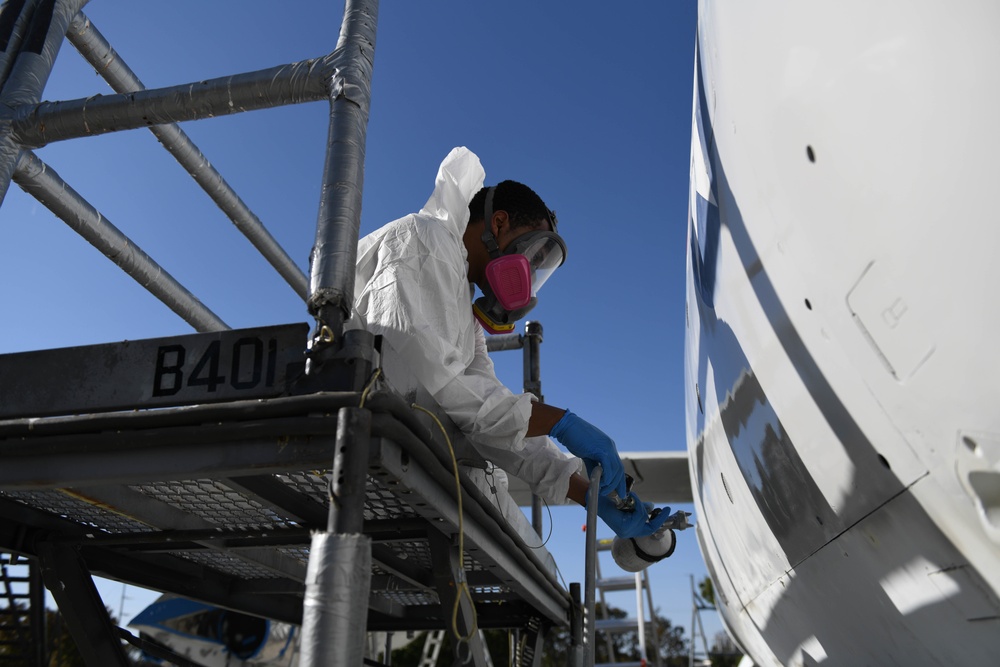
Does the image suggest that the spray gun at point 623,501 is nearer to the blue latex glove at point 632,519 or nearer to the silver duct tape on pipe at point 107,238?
the blue latex glove at point 632,519

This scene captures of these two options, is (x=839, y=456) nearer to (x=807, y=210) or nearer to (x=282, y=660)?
(x=807, y=210)

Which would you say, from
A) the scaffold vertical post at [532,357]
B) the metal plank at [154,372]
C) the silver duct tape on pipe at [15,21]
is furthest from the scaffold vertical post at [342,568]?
the scaffold vertical post at [532,357]

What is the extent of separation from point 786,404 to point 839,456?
21 centimetres

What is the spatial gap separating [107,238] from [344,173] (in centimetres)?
207

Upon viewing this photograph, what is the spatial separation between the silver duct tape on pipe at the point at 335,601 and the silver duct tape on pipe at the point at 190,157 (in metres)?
2.12

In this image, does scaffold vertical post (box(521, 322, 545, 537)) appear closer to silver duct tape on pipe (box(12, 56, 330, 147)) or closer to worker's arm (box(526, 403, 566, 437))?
worker's arm (box(526, 403, 566, 437))

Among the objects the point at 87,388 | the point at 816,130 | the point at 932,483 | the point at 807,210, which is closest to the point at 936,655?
the point at 932,483

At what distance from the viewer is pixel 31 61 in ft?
7.55

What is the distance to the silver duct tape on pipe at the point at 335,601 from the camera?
118 cm

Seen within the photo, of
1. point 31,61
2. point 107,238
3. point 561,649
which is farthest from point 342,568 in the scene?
point 561,649

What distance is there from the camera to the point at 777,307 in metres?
1.63

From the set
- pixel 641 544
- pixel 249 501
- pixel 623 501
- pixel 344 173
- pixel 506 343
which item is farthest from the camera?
pixel 506 343

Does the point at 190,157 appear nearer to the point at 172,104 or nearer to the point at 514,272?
the point at 172,104

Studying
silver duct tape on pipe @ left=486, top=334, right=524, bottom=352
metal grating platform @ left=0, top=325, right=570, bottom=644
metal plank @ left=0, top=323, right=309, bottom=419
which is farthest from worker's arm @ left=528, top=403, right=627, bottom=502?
silver duct tape on pipe @ left=486, top=334, right=524, bottom=352
